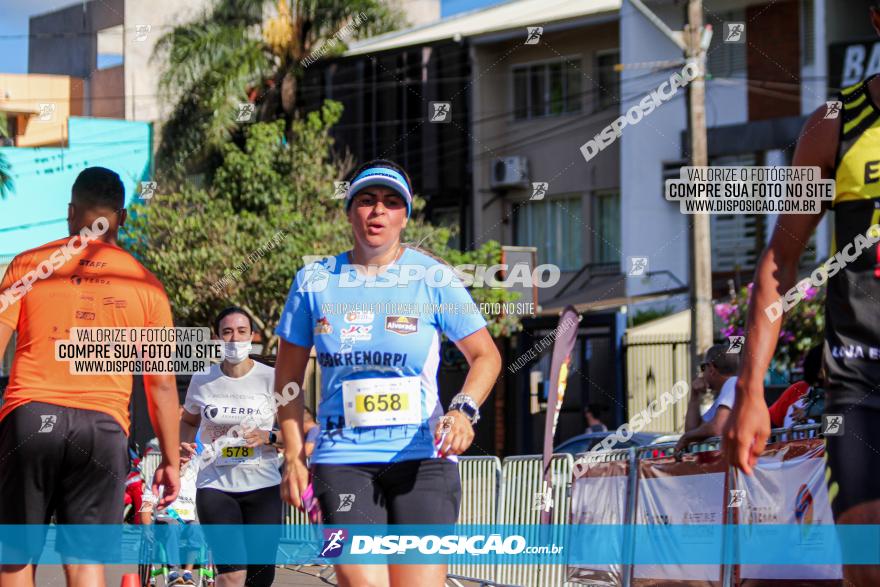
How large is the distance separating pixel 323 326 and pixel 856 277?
7.26 ft

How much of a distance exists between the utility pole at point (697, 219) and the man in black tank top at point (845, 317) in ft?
48.4

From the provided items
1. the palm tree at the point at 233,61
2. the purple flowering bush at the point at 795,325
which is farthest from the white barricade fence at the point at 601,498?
the palm tree at the point at 233,61

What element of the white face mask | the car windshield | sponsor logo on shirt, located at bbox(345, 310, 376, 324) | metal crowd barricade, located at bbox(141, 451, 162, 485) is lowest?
metal crowd barricade, located at bbox(141, 451, 162, 485)

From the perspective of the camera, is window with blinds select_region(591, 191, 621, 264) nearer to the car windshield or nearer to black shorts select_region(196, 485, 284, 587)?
the car windshield

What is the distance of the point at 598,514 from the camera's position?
1022cm

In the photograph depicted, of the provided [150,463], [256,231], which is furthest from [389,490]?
[256,231]

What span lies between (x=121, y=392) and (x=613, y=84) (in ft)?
81.9

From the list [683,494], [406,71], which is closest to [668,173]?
[406,71]

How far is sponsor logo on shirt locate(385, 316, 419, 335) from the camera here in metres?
5.22

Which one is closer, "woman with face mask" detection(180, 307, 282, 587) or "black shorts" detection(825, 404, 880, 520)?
"black shorts" detection(825, 404, 880, 520)

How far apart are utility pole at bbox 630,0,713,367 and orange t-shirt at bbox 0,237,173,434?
44.2ft

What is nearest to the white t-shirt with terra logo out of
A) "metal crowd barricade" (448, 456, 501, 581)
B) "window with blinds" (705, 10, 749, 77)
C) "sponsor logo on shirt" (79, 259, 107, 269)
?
"sponsor logo on shirt" (79, 259, 107, 269)

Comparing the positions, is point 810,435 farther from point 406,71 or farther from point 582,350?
point 406,71

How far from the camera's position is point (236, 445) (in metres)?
8.22
